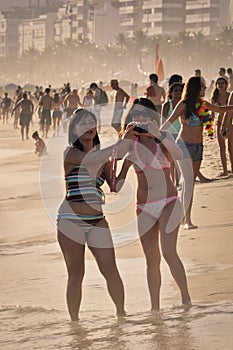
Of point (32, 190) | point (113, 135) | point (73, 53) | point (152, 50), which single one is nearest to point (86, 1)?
point (73, 53)

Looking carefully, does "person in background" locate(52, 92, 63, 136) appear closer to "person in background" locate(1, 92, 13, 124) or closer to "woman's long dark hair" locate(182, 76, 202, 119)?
"person in background" locate(1, 92, 13, 124)

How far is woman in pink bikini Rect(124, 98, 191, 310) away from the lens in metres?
6.25

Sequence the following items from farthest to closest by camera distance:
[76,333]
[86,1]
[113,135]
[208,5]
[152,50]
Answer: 1. [86,1]
2. [208,5]
3. [152,50]
4. [113,135]
5. [76,333]

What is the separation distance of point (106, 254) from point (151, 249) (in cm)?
32

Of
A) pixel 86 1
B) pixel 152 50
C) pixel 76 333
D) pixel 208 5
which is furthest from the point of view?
pixel 86 1

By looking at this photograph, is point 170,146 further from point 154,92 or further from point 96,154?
point 154,92

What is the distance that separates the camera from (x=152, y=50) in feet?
443

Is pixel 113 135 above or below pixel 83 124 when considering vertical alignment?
below

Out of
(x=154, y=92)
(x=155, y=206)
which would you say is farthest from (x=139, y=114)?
(x=154, y=92)

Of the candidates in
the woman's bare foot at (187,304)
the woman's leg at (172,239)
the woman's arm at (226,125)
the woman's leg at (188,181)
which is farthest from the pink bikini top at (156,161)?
the woman's arm at (226,125)

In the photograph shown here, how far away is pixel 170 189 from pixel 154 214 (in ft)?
0.61

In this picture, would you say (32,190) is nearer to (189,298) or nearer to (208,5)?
(189,298)

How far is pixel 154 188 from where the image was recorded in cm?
634

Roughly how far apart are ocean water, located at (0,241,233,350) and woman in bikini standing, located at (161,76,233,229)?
3.23ft
